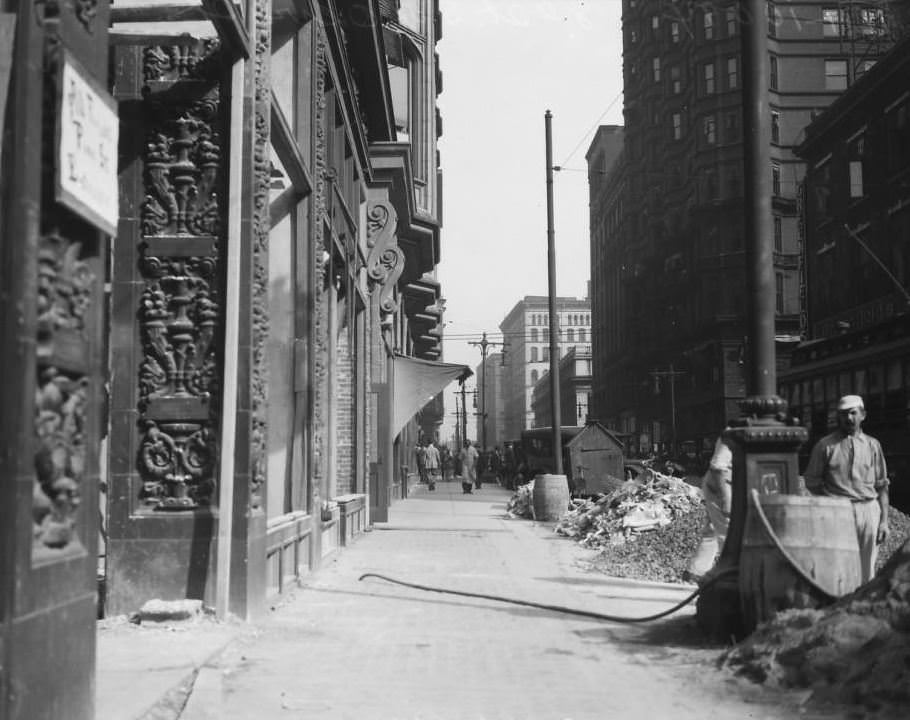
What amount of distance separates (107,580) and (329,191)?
6490 millimetres

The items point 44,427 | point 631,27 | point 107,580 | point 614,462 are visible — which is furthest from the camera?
point 631,27

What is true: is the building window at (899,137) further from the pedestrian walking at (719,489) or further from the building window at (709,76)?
the building window at (709,76)

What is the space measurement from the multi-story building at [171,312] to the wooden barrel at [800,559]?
355 centimetres

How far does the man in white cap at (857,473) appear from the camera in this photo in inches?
346

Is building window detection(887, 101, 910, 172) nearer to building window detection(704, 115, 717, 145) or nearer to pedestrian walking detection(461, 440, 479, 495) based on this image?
pedestrian walking detection(461, 440, 479, 495)

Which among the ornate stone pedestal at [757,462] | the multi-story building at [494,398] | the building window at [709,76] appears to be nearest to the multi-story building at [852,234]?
the ornate stone pedestal at [757,462]

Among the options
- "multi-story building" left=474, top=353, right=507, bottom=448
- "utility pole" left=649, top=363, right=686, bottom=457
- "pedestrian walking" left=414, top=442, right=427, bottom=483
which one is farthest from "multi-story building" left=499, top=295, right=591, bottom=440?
"pedestrian walking" left=414, top=442, right=427, bottom=483

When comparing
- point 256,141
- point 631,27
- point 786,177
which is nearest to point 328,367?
point 256,141

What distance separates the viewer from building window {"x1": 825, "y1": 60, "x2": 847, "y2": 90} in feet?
228

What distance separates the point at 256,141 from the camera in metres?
8.65

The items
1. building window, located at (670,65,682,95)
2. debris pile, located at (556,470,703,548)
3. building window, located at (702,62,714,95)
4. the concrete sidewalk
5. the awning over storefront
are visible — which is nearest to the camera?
the concrete sidewalk

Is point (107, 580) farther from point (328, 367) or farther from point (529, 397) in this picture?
point (529, 397)

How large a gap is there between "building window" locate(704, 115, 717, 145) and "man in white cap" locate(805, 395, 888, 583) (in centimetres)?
6634

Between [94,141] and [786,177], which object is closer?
[94,141]
